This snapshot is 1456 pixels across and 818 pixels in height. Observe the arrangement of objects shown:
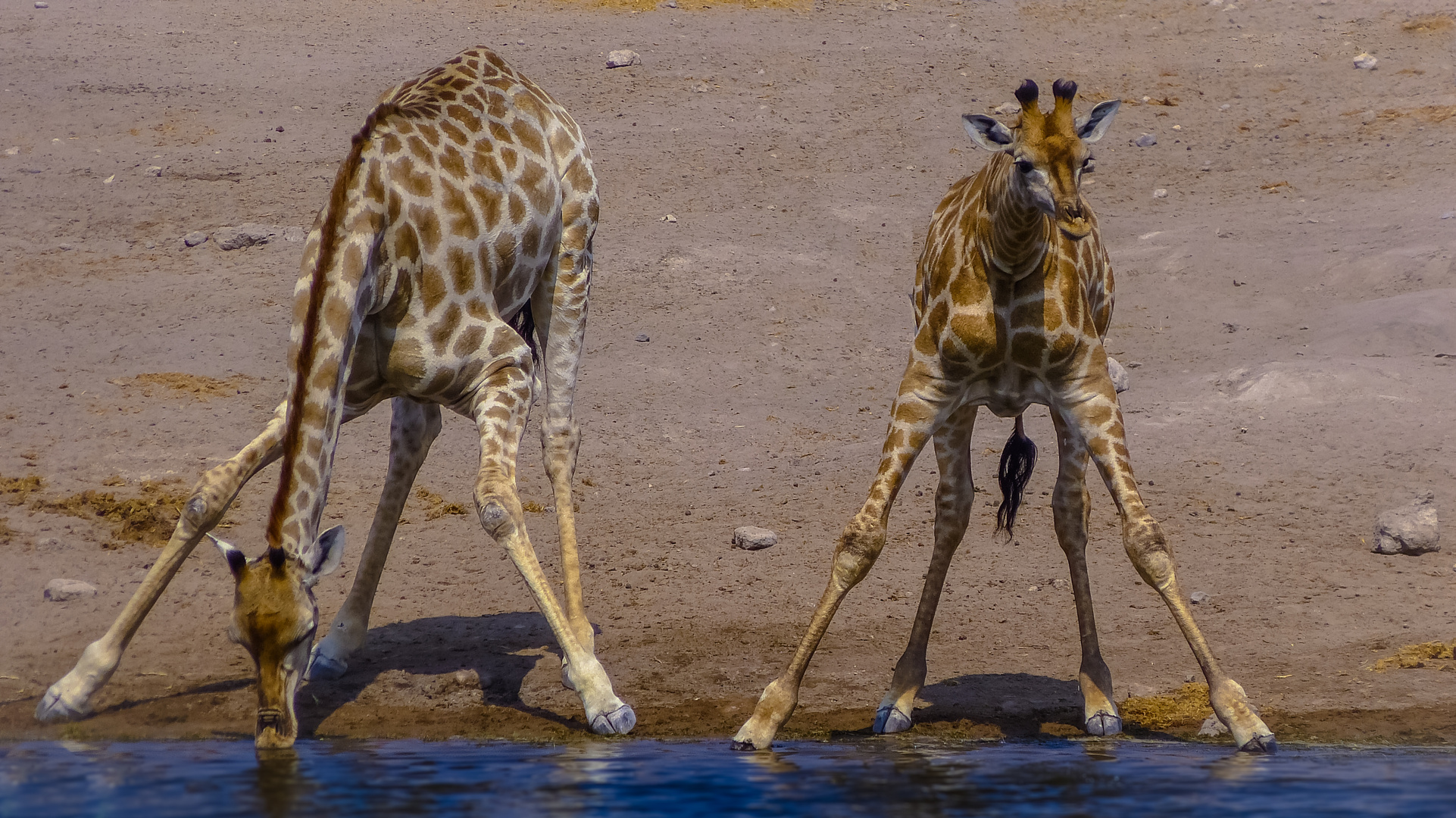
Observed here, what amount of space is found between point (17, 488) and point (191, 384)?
2154mm

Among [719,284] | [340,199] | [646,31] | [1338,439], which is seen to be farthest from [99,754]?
[646,31]

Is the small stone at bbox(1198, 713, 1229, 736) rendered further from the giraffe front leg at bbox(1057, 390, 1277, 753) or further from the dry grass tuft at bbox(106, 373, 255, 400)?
the dry grass tuft at bbox(106, 373, 255, 400)

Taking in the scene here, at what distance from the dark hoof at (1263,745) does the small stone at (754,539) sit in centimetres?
362

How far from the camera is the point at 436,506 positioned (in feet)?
30.0

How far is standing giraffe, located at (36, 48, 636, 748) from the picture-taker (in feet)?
17.1

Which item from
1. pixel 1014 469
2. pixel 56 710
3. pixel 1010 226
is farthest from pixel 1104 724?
pixel 56 710

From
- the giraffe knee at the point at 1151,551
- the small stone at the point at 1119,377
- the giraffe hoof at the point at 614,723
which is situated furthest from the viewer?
the small stone at the point at 1119,377

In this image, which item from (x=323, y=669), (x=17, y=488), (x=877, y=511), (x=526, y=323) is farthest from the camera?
(x=17, y=488)

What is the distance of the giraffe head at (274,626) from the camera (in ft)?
16.1

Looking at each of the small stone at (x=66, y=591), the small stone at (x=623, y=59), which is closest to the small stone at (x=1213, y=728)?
the small stone at (x=66, y=591)

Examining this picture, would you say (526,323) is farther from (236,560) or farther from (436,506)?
(236,560)

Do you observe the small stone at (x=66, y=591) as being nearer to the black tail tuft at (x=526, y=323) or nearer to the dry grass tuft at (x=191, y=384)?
the black tail tuft at (x=526, y=323)

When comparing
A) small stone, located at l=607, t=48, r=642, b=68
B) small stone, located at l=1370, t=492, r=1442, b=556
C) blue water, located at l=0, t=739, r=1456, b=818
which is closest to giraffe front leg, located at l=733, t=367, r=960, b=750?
blue water, located at l=0, t=739, r=1456, b=818

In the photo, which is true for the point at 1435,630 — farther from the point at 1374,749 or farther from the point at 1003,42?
the point at 1003,42
